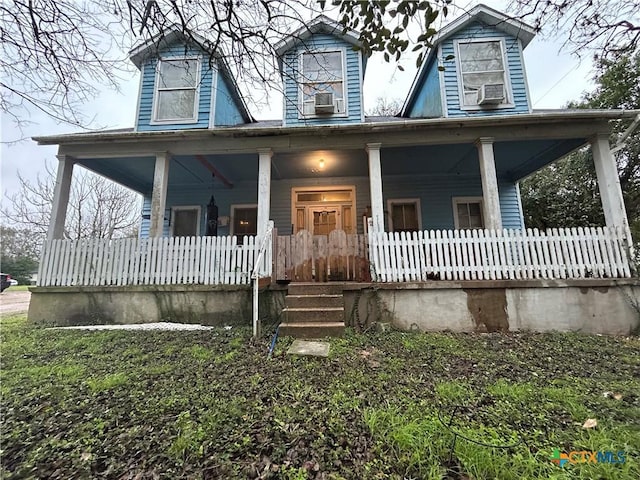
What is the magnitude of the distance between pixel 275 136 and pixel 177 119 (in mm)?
3189

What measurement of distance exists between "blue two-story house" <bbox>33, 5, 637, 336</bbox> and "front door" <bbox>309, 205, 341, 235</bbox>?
0.14ft

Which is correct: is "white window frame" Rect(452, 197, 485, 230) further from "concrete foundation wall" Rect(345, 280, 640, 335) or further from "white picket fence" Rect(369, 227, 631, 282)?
"concrete foundation wall" Rect(345, 280, 640, 335)

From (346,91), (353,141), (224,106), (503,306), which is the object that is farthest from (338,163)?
(503,306)

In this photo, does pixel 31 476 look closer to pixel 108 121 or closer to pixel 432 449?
pixel 432 449

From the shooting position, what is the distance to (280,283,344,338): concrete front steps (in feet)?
13.4

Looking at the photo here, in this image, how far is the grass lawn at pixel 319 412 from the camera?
5.25 feet

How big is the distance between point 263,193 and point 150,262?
2.52m

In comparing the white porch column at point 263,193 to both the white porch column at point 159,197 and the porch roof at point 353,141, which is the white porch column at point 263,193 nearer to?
the porch roof at point 353,141

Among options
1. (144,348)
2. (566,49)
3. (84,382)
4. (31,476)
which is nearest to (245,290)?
(144,348)

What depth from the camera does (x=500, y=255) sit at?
489 centimetres

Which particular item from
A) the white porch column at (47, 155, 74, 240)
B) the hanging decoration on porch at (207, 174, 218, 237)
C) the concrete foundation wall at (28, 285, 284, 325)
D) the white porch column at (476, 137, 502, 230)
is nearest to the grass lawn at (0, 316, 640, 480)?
the concrete foundation wall at (28, 285, 284, 325)

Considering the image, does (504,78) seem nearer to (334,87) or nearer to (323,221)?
(334,87)

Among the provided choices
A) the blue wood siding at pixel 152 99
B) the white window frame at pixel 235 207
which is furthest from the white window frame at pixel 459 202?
the blue wood siding at pixel 152 99

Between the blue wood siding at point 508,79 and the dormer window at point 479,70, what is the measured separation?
0.40ft
